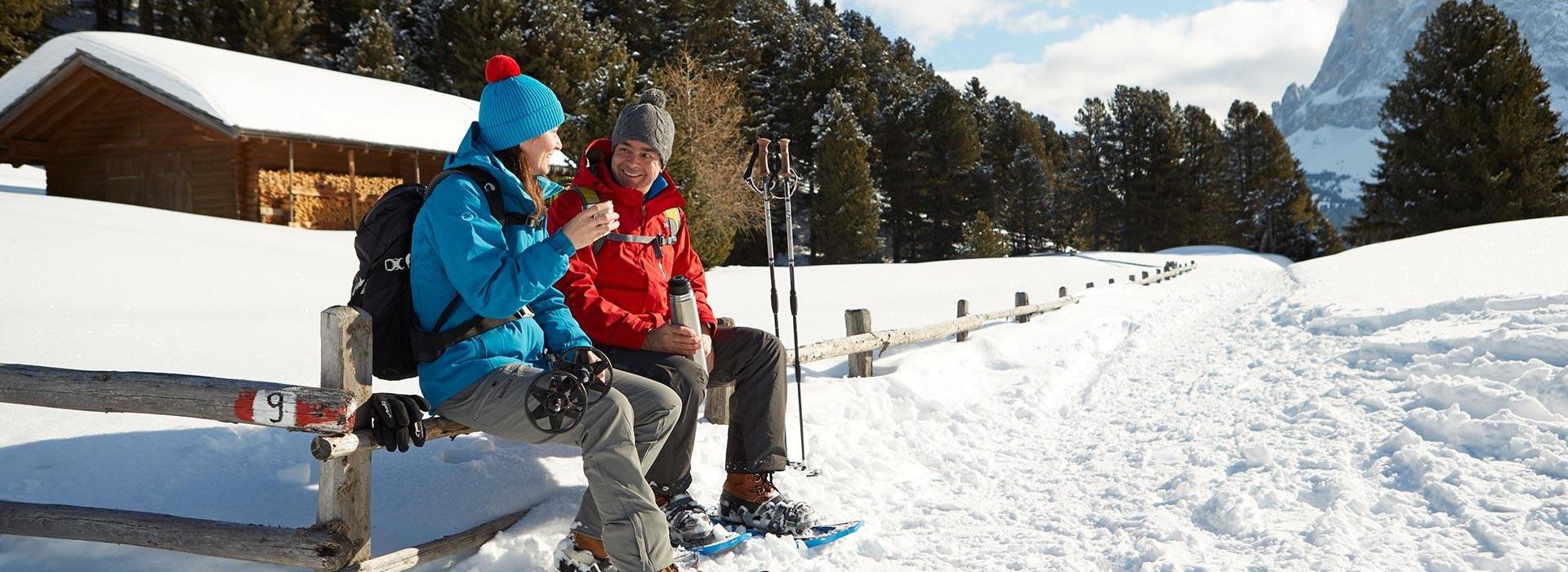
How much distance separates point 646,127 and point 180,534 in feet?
7.70

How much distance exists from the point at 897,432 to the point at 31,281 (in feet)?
30.4

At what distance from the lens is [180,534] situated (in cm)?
300

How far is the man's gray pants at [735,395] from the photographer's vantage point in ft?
12.0

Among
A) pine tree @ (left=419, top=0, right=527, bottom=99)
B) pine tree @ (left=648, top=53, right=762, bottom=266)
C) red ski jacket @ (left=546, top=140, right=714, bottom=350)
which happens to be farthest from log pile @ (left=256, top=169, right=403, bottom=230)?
red ski jacket @ (left=546, top=140, right=714, bottom=350)

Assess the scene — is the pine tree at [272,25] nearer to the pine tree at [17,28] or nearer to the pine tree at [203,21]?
the pine tree at [203,21]

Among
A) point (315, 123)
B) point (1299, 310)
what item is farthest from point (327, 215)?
point (1299, 310)

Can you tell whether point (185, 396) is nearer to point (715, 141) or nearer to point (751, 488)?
point (751, 488)

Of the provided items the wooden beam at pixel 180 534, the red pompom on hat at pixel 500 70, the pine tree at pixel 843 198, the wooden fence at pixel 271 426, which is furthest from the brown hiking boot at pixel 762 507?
the pine tree at pixel 843 198

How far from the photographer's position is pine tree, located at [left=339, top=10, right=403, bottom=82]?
3206cm

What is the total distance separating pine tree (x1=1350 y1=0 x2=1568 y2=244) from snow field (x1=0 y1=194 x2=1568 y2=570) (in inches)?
1294

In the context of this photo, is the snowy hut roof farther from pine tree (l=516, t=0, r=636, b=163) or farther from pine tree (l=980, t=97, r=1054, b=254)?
pine tree (l=980, t=97, r=1054, b=254)

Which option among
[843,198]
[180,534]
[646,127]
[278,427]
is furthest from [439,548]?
[843,198]

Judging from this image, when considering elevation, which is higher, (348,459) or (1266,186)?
(1266,186)

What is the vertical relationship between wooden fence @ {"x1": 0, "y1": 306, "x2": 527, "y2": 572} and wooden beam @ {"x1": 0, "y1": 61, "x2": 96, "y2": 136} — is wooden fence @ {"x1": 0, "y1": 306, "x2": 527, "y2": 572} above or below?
below
